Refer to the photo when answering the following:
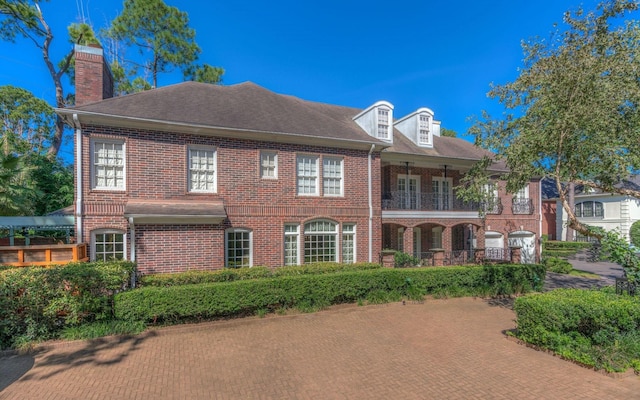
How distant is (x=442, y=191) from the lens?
18.2m

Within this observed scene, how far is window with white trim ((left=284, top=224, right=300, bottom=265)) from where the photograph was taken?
12.4 m

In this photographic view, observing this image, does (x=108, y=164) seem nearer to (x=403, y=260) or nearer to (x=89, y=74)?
(x=89, y=74)

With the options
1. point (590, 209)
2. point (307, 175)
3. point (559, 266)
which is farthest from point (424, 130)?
point (590, 209)

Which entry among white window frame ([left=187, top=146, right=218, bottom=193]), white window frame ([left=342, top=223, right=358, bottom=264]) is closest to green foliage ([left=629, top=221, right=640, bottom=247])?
white window frame ([left=342, top=223, right=358, bottom=264])

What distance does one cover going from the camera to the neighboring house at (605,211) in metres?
27.3

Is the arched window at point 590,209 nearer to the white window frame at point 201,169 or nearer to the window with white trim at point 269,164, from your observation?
the window with white trim at point 269,164

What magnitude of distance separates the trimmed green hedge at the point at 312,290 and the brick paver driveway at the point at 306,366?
0.52 meters

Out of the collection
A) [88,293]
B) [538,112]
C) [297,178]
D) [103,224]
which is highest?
[538,112]

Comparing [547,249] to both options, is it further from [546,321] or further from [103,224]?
[103,224]

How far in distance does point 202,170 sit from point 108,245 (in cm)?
390

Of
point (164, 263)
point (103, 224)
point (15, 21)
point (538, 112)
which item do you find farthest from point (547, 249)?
point (15, 21)

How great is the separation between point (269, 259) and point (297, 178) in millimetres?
3441

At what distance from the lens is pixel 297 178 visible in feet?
41.6

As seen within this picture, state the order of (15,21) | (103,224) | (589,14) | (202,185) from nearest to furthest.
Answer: (589,14) < (103,224) < (202,185) < (15,21)
